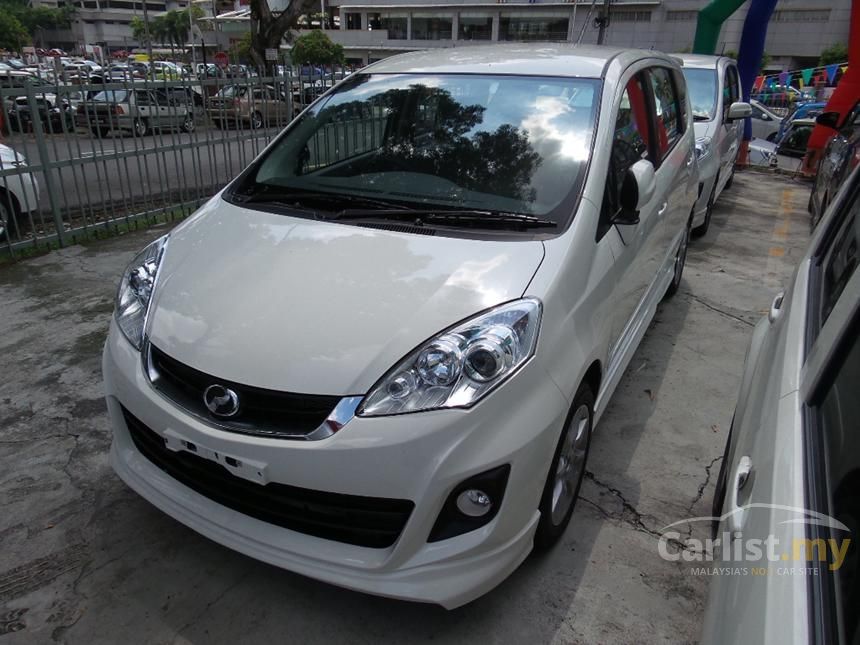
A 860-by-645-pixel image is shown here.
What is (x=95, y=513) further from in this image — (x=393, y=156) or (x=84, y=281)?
(x=84, y=281)

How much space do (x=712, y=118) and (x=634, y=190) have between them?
4874 mm

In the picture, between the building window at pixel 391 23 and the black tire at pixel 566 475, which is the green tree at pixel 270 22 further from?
the building window at pixel 391 23

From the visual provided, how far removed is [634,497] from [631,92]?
201cm

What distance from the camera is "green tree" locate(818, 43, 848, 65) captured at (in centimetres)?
4439

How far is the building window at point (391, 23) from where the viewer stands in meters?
62.7

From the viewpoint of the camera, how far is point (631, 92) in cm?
320

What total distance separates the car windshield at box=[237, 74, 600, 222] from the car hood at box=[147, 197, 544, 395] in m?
0.37

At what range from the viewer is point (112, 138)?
6402 millimetres

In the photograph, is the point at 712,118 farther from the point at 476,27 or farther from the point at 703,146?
the point at 476,27

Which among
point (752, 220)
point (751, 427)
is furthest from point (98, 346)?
point (752, 220)

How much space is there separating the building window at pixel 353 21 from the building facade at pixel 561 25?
0.29ft

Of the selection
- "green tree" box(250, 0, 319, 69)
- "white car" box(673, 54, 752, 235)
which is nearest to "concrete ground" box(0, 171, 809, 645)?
"white car" box(673, 54, 752, 235)

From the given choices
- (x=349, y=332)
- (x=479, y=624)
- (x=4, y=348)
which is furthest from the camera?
(x=4, y=348)

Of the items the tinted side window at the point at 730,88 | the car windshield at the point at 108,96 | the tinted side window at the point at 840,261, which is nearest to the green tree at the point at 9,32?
the car windshield at the point at 108,96
